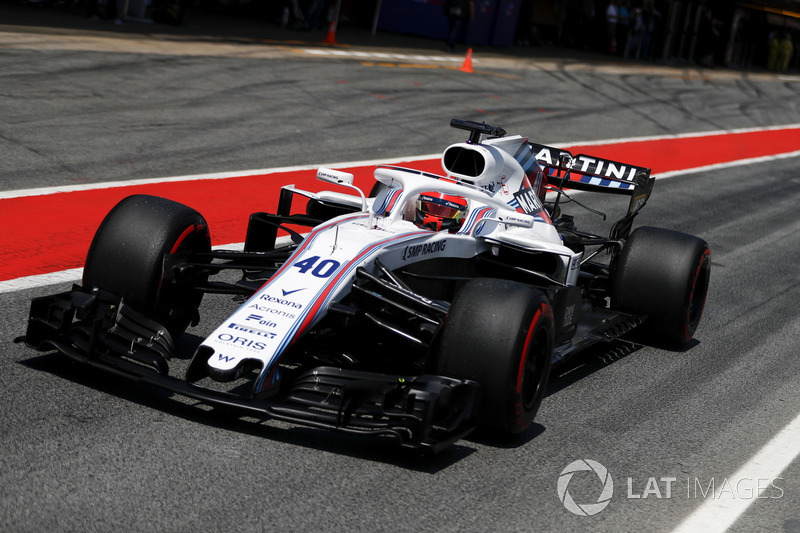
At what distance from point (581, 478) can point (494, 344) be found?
0.77 m

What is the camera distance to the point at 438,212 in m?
6.72

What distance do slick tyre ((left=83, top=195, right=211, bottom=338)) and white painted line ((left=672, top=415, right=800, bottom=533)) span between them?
293 cm

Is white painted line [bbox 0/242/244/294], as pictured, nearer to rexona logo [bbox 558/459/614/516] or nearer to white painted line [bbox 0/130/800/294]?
white painted line [bbox 0/130/800/294]

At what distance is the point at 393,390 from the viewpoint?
15.8 ft

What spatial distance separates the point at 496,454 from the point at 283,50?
17.3 m

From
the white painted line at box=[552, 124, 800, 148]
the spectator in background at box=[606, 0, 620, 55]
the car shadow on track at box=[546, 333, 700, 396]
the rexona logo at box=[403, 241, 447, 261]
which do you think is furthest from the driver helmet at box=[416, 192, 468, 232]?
the spectator in background at box=[606, 0, 620, 55]

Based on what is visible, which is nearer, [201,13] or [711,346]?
[711,346]

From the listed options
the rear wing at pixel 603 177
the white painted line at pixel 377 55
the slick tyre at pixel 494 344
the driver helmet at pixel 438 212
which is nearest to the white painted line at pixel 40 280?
the driver helmet at pixel 438 212

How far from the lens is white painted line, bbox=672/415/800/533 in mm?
4750

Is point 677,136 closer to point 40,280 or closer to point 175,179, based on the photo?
point 175,179

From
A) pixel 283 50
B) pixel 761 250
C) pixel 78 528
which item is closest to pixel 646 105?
pixel 283 50

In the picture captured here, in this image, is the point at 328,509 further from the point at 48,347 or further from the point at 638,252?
the point at 638,252

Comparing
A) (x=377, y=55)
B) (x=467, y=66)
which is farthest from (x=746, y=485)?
(x=467, y=66)

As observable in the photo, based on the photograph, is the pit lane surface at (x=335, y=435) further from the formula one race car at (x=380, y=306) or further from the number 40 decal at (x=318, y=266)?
the number 40 decal at (x=318, y=266)
